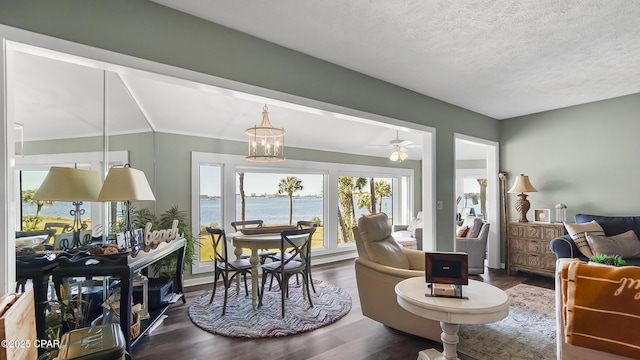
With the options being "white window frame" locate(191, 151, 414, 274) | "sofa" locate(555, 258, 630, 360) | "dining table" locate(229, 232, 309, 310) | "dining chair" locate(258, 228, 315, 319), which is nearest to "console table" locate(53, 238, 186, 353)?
"dining table" locate(229, 232, 309, 310)

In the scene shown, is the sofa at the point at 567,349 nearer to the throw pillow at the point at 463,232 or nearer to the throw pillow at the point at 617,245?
the throw pillow at the point at 617,245

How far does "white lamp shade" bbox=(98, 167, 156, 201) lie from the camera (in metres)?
2.45

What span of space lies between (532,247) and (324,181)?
358 cm

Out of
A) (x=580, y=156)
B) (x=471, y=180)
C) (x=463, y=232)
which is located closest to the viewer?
(x=580, y=156)

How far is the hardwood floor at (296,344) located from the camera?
2576mm

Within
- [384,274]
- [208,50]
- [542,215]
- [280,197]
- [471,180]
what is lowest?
[384,274]

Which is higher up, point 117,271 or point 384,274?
point 117,271

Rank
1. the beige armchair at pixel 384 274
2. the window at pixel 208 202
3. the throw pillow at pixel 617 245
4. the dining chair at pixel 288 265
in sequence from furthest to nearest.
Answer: the window at pixel 208 202
the throw pillow at pixel 617 245
the dining chair at pixel 288 265
the beige armchair at pixel 384 274

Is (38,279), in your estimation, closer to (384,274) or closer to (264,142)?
(264,142)

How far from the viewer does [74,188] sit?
230cm

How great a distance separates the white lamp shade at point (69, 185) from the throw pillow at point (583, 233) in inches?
201

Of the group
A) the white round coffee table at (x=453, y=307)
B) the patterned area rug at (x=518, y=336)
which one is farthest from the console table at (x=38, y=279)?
the patterned area rug at (x=518, y=336)

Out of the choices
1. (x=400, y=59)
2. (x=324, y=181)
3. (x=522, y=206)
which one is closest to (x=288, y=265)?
(x=400, y=59)

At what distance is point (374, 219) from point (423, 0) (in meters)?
1.96
